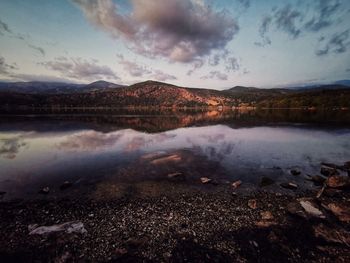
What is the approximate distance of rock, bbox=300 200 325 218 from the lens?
15156 mm

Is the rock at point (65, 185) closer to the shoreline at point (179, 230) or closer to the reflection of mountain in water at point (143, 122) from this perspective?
the shoreline at point (179, 230)

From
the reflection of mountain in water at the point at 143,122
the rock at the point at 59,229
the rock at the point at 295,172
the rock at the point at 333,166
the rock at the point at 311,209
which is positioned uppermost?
the rock at the point at 59,229

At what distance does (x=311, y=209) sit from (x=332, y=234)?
10.5ft

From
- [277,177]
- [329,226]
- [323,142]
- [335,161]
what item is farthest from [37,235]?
[323,142]

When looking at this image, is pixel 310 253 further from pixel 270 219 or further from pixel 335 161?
pixel 335 161

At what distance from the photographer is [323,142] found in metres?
44.3

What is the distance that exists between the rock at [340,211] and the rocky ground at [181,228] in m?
0.06

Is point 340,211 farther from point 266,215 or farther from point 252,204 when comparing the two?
point 252,204

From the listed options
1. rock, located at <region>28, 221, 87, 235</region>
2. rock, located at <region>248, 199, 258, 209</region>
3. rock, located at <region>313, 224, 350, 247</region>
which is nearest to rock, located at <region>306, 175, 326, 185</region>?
rock, located at <region>313, 224, 350, 247</region>

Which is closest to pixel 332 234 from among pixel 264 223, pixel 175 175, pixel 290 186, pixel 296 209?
pixel 296 209

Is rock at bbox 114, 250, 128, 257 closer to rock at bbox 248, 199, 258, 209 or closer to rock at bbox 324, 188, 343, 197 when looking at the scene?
rock at bbox 248, 199, 258, 209

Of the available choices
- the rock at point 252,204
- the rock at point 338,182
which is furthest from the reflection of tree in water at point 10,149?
the rock at point 338,182

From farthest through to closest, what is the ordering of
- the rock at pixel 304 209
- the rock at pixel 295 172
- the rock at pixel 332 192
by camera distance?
the rock at pixel 295 172
the rock at pixel 332 192
the rock at pixel 304 209

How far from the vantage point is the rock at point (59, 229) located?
505 inches
